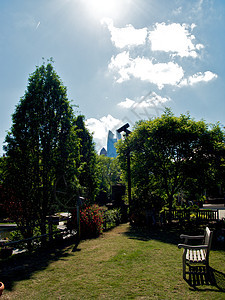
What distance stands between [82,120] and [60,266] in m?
14.2

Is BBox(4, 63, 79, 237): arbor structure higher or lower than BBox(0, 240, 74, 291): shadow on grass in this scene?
higher

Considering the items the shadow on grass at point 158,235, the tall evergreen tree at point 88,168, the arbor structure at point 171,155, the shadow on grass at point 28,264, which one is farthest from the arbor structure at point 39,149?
the arbor structure at point 171,155

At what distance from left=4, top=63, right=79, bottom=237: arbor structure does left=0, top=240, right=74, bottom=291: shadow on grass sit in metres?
1.22

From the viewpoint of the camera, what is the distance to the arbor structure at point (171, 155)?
14.2 m

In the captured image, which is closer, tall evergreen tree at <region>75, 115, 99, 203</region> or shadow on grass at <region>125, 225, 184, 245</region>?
shadow on grass at <region>125, 225, 184, 245</region>

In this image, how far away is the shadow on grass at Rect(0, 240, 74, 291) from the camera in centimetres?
506

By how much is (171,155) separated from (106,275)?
11.1 meters

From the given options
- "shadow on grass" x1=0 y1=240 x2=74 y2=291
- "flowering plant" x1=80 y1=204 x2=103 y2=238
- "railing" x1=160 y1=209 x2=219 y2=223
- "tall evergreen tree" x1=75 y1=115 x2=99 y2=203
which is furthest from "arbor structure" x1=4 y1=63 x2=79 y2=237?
"railing" x1=160 y1=209 x2=219 y2=223

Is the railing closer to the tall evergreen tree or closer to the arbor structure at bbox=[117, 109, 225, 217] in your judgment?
the arbor structure at bbox=[117, 109, 225, 217]

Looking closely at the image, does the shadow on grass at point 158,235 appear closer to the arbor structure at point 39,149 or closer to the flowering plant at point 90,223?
the flowering plant at point 90,223

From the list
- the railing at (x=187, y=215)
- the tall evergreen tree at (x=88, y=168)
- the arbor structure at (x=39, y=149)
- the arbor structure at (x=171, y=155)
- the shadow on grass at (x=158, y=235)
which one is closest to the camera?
the arbor structure at (x=39, y=149)

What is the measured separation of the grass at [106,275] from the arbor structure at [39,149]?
7.43 ft

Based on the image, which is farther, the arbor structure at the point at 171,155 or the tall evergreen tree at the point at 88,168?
the tall evergreen tree at the point at 88,168

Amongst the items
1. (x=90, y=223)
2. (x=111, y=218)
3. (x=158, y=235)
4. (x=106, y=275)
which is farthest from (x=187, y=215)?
(x=106, y=275)
